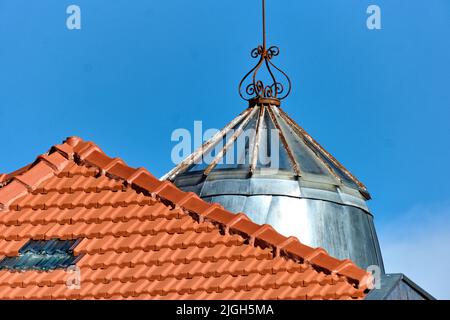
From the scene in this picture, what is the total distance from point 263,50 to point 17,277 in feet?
25.9

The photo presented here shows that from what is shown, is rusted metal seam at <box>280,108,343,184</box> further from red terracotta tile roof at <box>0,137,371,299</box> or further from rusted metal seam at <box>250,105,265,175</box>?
red terracotta tile roof at <box>0,137,371,299</box>

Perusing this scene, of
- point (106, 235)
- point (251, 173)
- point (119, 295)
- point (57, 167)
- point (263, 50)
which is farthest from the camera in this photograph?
point (263, 50)

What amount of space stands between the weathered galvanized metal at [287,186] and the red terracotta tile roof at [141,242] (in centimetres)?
403

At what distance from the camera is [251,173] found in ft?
56.9

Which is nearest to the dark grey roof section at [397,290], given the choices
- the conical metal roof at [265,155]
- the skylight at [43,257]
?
the skylight at [43,257]

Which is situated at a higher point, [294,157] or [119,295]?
[294,157]

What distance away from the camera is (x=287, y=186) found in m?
17.2

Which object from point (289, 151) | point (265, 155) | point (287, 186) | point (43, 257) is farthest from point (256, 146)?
point (43, 257)

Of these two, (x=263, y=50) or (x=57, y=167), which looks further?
(x=263, y=50)

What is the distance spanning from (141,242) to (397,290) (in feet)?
8.81

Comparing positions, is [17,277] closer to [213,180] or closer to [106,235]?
A: [106,235]

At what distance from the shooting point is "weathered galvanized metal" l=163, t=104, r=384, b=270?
17.2 meters

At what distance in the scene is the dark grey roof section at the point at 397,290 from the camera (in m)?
11.2
